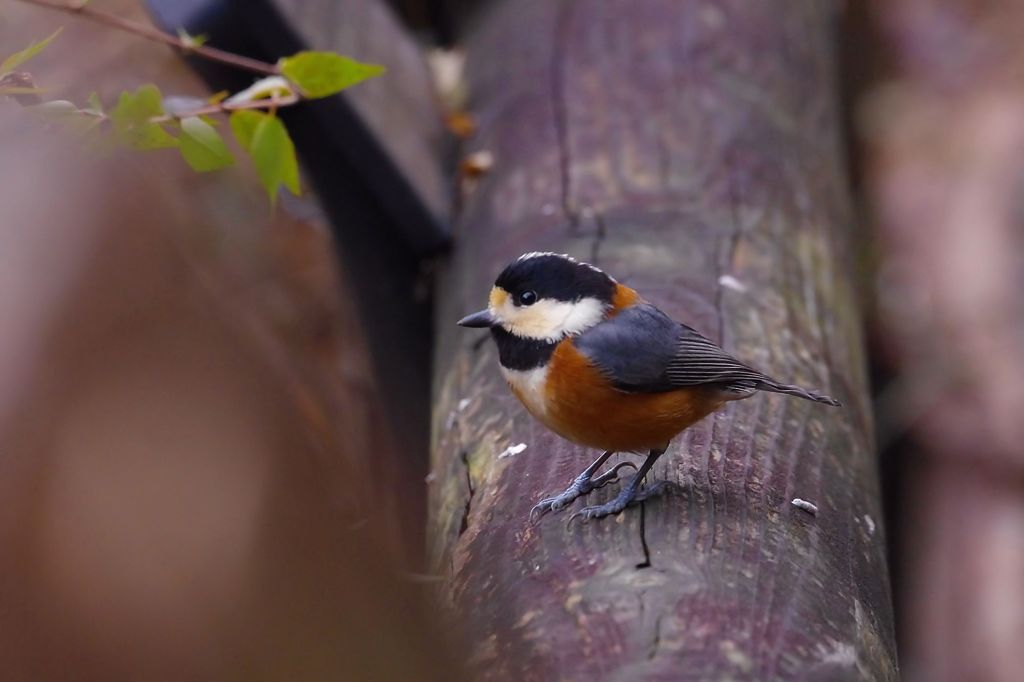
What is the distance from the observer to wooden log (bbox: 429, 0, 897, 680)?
5.82 ft

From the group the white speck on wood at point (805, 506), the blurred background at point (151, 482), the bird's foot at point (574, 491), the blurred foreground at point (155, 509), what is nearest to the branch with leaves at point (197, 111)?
the blurred background at point (151, 482)

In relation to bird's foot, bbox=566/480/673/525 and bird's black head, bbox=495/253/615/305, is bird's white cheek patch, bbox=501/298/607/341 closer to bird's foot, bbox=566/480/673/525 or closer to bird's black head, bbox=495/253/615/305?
bird's black head, bbox=495/253/615/305

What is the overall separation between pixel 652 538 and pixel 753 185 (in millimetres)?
1698

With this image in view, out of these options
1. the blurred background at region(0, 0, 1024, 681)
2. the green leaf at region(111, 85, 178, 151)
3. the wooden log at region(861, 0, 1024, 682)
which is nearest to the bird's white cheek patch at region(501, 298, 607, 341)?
the green leaf at region(111, 85, 178, 151)

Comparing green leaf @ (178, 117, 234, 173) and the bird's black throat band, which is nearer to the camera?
green leaf @ (178, 117, 234, 173)

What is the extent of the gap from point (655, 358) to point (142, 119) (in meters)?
1.11

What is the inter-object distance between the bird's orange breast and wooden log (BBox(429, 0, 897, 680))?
0.09 m

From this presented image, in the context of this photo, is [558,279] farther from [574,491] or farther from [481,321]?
[574,491]

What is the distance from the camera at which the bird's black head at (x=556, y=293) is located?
2494mm

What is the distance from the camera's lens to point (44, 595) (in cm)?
90

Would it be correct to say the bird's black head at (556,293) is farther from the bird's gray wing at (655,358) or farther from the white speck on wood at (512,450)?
the white speck on wood at (512,450)

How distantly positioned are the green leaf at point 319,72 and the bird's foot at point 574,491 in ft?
2.93

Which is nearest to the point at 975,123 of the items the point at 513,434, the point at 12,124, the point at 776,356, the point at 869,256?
the point at 869,256

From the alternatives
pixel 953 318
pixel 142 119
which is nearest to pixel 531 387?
pixel 142 119
